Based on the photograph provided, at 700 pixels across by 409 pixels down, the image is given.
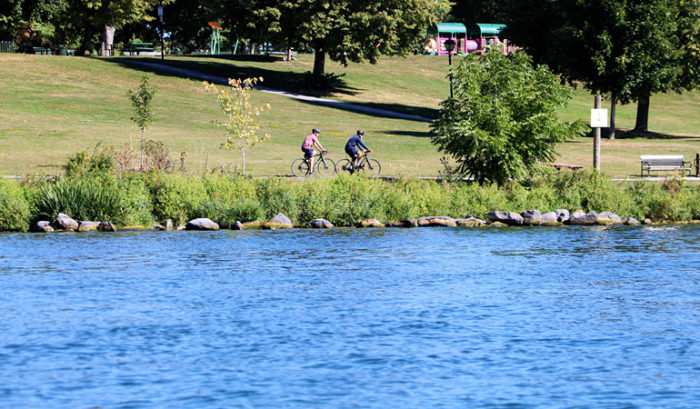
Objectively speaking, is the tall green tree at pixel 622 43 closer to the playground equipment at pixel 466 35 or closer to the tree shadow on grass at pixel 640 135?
the tree shadow on grass at pixel 640 135

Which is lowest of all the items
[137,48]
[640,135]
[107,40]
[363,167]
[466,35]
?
[363,167]

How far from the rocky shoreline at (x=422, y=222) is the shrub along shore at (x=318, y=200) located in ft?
0.20

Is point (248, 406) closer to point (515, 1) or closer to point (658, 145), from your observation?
point (658, 145)

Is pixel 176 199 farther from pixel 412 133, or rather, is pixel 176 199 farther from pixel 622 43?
pixel 622 43

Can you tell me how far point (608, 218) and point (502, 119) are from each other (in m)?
4.75

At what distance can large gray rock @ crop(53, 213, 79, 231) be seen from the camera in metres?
28.2

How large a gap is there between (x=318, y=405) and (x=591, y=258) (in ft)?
44.3

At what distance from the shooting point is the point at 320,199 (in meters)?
30.1

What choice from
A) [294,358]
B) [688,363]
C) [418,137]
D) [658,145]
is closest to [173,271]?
[294,358]

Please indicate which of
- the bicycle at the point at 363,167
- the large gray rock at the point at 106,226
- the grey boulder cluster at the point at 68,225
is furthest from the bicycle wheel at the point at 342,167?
the grey boulder cluster at the point at 68,225

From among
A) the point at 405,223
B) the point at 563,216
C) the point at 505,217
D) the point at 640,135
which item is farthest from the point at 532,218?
the point at 640,135

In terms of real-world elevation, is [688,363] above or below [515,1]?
below

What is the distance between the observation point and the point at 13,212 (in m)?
28.2

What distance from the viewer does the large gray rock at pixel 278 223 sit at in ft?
96.4
